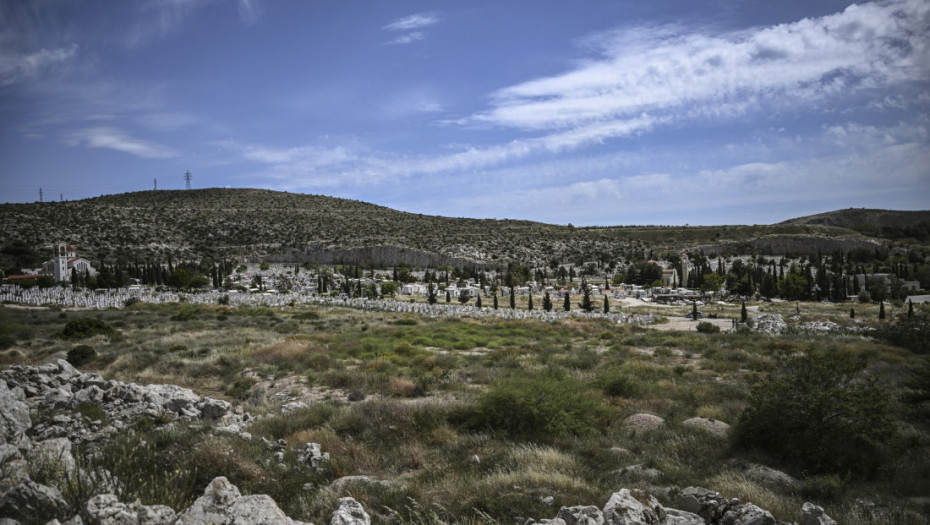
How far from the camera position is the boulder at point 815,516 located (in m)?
5.15

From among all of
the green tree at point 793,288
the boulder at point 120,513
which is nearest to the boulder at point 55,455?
the boulder at point 120,513

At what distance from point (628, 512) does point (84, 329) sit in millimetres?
28190

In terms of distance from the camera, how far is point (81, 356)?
Answer: 57.8 ft

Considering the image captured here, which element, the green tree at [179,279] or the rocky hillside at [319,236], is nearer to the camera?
the green tree at [179,279]

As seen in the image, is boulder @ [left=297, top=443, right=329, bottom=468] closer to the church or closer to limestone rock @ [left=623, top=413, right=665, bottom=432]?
limestone rock @ [left=623, top=413, right=665, bottom=432]

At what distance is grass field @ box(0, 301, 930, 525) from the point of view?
6641 mm

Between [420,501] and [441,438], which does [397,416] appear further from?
[420,501]

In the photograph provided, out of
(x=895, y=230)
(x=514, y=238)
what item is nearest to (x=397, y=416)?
(x=514, y=238)

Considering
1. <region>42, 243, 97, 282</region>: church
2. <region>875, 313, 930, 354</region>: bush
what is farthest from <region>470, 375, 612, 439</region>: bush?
<region>42, 243, 97, 282</region>: church

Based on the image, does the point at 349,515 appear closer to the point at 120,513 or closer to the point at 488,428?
the point at 120,513

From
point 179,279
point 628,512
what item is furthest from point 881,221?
point 628,512

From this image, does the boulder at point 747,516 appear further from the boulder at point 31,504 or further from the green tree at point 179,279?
the green tree at point 179,279

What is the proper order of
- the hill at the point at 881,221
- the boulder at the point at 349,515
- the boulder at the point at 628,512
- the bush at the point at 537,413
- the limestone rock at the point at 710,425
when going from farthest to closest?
1. the hill at the point at 881,221
2. the bush at the point at 537,413
3. the limestone rock at the point at 710,425
4. the boulder at the point at 349,515
5. the boulder at the point at 628,512

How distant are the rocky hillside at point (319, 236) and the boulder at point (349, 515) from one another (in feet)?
248
